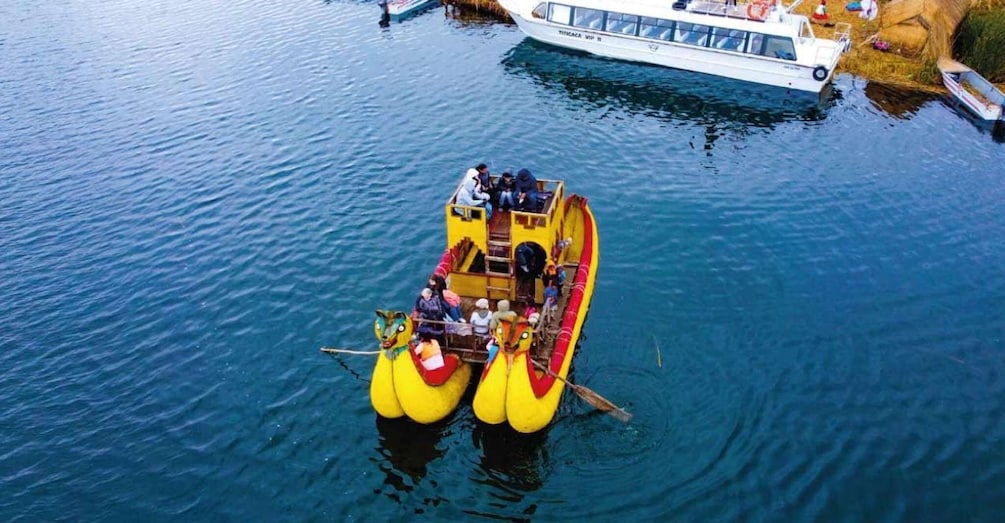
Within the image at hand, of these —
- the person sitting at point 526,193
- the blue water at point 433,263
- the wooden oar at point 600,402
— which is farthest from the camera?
the person sitting at point 526,193

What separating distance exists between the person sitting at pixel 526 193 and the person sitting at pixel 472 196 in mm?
1120

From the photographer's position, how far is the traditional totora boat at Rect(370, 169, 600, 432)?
66.2ft

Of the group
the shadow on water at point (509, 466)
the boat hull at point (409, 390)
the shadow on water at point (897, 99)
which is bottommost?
the shadow on water at point (509, 466)

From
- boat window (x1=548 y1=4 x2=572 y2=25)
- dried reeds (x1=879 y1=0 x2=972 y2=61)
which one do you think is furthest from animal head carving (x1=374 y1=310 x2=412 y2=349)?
dried reeds (x1=879 y1=0 x2=972 y2=61)

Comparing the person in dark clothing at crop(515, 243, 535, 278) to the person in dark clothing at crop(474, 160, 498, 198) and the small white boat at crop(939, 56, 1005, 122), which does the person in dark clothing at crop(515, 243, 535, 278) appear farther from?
the small white boat at crop(939, 56, 1005, 122)

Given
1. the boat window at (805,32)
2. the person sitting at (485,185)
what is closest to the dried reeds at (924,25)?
the boat window at (805,32)

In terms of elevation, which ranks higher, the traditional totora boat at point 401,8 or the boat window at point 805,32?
the boat window at point 805,32

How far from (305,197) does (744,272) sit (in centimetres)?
2017

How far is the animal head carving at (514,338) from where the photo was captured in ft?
65.5

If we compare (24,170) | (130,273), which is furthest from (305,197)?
(24,170)

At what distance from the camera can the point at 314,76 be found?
1886 inches

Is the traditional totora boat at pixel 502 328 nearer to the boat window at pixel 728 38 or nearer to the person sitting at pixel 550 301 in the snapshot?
the person sitting at pixel 550 301

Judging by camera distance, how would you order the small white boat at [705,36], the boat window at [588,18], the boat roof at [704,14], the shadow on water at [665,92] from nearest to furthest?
the shadow on water at [665,92] < the small white boat at [705,36] < the boat roof at [704,14] < the boat window at [588,18]

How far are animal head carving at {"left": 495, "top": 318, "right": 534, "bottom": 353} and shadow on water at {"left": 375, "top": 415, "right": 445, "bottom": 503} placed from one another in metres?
3.57
